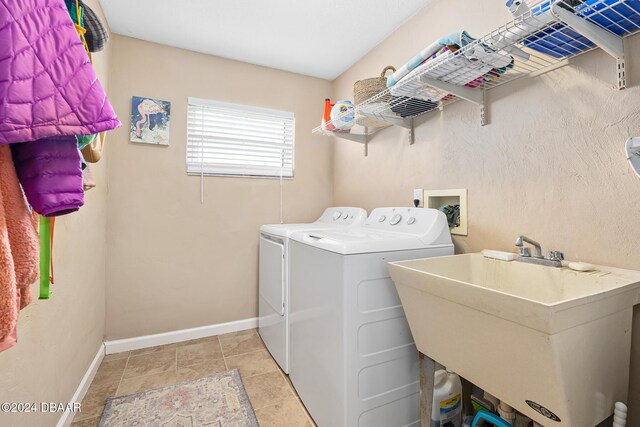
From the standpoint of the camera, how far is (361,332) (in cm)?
125

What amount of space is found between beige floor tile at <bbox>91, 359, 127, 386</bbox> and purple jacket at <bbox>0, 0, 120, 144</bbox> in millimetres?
1967

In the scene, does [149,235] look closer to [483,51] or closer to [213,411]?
[213,411]

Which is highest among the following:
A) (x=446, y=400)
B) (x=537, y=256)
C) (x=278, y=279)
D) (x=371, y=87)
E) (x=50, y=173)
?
(x=371, y=87)

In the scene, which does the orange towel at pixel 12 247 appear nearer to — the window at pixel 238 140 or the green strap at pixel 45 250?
the green strap at pixel 45 250

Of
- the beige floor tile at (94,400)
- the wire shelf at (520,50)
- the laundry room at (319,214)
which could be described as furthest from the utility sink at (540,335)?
the beige floor tile at (94,400)

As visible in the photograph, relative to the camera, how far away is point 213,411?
1.55 metres

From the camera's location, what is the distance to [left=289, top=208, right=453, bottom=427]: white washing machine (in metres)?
1.23

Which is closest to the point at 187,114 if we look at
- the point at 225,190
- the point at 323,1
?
the point at 225,190

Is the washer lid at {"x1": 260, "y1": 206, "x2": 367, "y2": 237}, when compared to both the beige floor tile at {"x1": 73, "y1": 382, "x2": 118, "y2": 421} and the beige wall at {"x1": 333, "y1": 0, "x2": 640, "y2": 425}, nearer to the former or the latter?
the beige wall at {"x1": 333, "y1": 0, "x2": 640, "y2": 425}

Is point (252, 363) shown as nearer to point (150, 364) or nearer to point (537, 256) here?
point (150, 364)

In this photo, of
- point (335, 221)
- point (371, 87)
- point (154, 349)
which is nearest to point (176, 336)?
point (154, 349)

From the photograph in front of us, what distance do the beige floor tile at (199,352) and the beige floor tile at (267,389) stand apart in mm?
428

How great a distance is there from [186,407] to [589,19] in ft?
8.02

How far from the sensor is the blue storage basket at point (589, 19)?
0.88 meters
